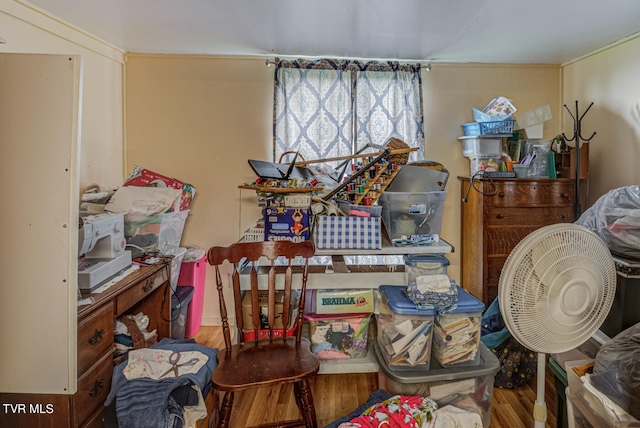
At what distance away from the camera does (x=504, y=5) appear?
1.93 metres

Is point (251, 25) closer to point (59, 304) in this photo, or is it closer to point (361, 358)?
point (59, 304)

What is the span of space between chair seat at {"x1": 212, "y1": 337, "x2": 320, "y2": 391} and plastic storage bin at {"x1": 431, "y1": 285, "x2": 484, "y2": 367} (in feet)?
2.10

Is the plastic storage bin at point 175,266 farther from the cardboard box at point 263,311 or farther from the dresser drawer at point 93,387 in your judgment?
the dresser drawer at point 93,387

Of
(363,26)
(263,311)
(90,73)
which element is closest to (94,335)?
(263,311)

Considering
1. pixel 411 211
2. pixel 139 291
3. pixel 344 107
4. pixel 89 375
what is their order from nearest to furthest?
pixel 89 375
pixel 139 291
pixel 411 211
pixel 344 107

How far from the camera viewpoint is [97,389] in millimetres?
1438

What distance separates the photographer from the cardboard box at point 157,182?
2484mm

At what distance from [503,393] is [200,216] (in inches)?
96.2

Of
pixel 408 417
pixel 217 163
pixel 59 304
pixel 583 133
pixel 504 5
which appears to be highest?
pixel 504 5

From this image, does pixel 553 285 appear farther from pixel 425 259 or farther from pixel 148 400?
pixel 148 400

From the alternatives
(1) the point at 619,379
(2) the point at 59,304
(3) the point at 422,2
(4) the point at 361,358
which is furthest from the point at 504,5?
(2) the point at 59,304

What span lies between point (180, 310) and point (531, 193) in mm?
2612

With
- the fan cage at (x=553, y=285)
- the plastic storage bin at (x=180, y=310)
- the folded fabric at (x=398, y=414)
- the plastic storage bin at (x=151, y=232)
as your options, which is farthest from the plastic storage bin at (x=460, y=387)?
the plastic storage bin at (x=151, y=232)

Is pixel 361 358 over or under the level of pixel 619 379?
under
